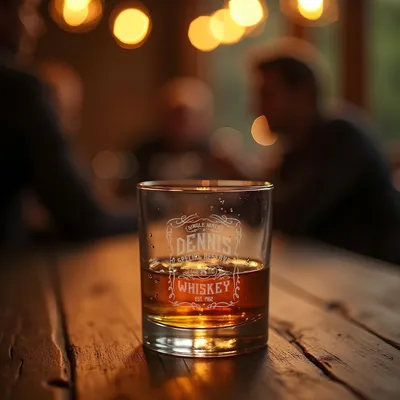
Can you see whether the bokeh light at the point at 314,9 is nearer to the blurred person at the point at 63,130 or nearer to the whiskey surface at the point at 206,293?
the blurred person at the point at 63,130

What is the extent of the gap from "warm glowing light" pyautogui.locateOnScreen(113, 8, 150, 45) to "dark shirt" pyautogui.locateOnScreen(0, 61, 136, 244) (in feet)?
5.90

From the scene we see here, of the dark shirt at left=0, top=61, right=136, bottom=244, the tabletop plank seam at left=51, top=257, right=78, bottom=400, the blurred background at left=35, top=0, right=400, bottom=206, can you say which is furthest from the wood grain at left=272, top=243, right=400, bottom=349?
the blurred background at left=35, top=0, right=400, bottom=206

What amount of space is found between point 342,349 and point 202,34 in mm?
4007

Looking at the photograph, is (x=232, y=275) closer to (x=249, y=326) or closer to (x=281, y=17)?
(x=249, y=326)

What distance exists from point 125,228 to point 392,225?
102 cm

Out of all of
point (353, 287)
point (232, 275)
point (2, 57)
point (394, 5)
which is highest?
point (394, 5)

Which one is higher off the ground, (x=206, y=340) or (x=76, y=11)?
(x=76, y=11)

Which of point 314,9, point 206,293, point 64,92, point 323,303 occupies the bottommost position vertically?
point 323,303

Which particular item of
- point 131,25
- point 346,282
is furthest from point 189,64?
point 346,282

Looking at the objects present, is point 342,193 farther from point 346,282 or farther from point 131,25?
point 131,25

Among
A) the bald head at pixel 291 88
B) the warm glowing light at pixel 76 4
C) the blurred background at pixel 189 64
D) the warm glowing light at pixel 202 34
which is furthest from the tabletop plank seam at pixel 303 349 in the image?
the warm glowing light at pixel 202 34

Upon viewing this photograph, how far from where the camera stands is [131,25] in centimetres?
347

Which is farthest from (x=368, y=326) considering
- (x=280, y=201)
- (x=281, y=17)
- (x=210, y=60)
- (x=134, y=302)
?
(x=210, y=60)

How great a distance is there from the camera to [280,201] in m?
2.26
